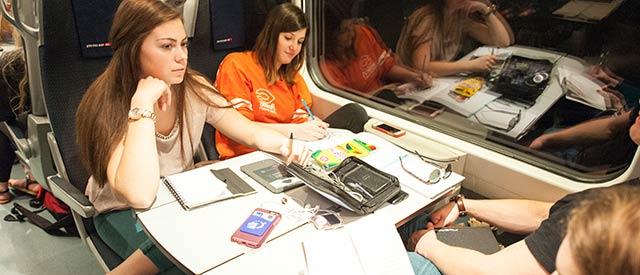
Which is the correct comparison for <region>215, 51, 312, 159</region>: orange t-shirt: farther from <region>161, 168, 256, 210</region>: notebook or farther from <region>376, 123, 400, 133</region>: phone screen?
<region>161, 168, 256, 210</region>: notebook

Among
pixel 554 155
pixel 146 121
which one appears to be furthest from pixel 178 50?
pixel 554 155

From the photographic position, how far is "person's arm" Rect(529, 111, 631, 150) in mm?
1844

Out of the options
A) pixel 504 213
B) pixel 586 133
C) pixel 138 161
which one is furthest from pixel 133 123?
pixel 586 133

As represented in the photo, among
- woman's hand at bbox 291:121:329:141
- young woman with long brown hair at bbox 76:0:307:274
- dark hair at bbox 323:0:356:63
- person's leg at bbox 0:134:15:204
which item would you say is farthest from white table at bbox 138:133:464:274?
person's leg at bbox 0:134:15:204

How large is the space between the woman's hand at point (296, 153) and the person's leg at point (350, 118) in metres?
0.73

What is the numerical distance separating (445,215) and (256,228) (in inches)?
34.0

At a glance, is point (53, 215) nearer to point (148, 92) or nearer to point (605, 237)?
point (148, 92)

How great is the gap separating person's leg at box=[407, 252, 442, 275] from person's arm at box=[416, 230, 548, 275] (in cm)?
2

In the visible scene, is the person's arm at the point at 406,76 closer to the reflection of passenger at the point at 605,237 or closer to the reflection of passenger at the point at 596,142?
the reflection of passenger at the point at 596,142

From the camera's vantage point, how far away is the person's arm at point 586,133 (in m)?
1.84

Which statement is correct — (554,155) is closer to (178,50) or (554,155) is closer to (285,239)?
(285,239)

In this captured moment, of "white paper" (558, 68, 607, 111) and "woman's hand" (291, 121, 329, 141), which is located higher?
"white paper" (558, 68, 607, 111)

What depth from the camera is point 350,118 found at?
248 centimetres

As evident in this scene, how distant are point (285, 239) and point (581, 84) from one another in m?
1.45
